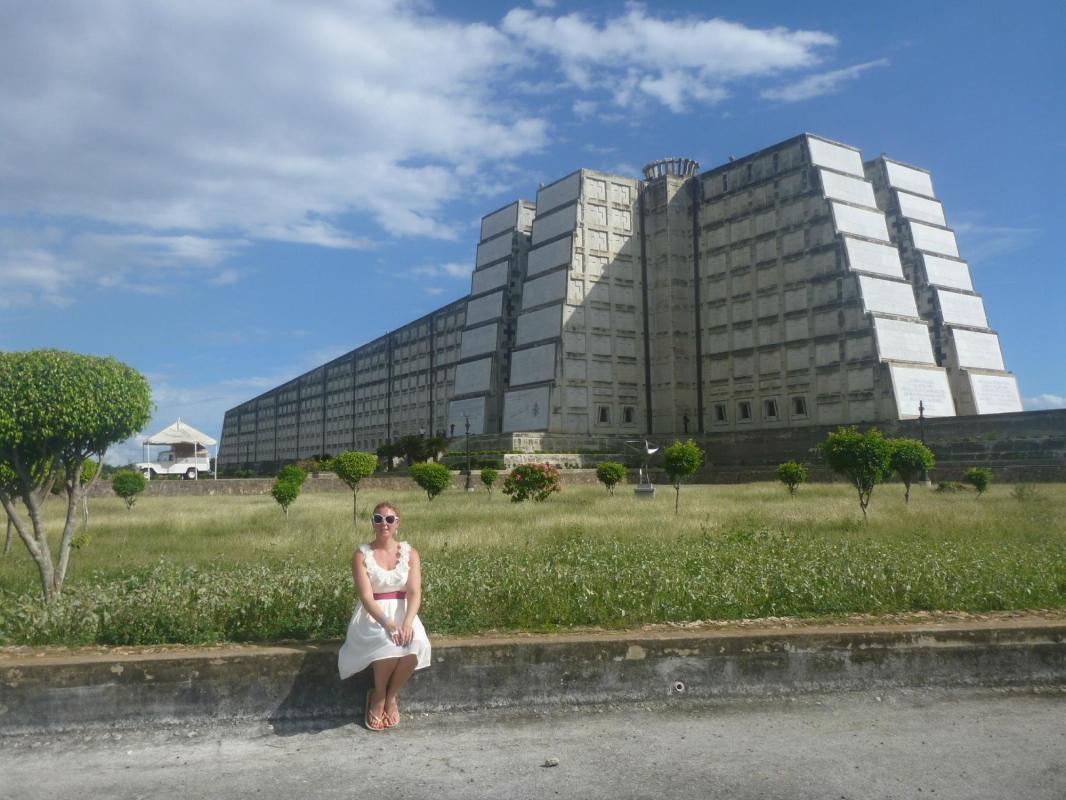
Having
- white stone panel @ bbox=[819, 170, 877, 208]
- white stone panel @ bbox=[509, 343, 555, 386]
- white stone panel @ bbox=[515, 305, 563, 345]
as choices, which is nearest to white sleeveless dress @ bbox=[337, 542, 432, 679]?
white stone panel @ bbox=[509, 343, 555, 386]

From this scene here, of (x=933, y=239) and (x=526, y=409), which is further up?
(x=933, y=239)

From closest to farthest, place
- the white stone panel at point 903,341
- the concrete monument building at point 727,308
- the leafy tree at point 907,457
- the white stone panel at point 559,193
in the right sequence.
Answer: the leafy tree at point 907,457 → the white stone panel at point 903,341 → the concrete monument building at point 727,308 → the white stone panel at point 559,193

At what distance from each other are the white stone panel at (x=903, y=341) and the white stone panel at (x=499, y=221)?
30.0m

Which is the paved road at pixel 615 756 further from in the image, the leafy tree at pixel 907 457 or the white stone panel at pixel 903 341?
the white stone panel at pixel 903 341

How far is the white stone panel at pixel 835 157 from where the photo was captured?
51250 mm

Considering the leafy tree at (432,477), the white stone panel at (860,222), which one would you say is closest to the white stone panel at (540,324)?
the white stone panel at (860,222)

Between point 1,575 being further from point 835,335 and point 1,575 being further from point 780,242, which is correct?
point 780,242

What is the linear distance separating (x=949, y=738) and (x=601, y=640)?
7.40ft

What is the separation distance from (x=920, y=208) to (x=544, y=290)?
2637 cm

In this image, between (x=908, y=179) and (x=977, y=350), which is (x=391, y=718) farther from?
(x=908, y=179)

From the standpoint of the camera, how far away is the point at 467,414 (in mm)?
62312

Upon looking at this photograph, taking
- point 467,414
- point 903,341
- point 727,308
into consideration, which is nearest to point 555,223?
point 727,308

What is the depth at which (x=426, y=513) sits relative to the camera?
22.4 m

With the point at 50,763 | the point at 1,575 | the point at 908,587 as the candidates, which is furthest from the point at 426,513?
the point at 50,763
